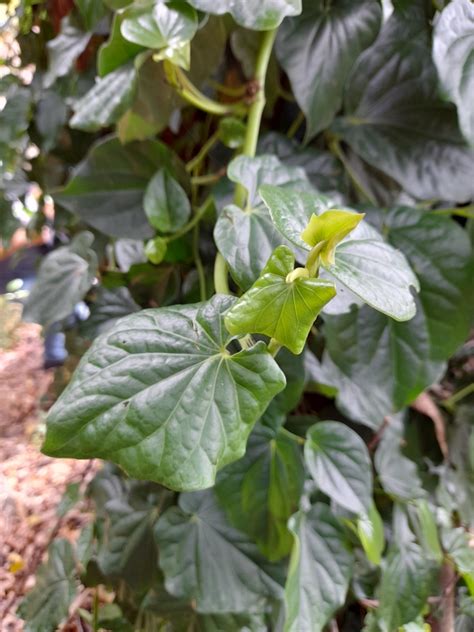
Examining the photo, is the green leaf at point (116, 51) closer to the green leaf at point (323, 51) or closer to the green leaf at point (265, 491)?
the green leaf at point (323, 51)

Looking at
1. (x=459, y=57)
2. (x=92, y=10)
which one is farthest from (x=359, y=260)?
(x=92, y=10)

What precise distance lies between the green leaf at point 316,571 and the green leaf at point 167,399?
0.23 meters

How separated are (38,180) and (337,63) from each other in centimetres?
53

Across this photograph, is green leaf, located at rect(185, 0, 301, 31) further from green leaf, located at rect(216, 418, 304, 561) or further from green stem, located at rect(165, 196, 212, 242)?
green leaf, located at rect(216, 418, 304, 561)

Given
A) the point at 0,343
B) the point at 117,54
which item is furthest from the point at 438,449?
the point at 0,343

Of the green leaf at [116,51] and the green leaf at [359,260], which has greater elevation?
the green leaf at [116,51]

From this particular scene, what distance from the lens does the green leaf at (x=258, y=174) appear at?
410mm

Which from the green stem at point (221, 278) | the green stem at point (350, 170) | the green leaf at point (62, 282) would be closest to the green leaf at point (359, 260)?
the green stem at point (221, 278)

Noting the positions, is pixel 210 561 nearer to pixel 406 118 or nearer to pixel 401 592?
pixel 401 592

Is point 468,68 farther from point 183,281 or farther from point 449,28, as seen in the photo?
point 183,281

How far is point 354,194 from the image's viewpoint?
599 mm

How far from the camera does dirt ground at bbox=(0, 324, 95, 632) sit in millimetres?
857

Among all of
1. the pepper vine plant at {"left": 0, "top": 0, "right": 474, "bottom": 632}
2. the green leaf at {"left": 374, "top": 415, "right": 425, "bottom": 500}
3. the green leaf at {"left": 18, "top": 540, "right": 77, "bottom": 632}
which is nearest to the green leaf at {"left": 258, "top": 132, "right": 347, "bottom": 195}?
the pepper vine plant at {"left": 0, "top": 0, "right": 474, "bottom": 632}

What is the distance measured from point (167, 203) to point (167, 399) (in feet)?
0.88
